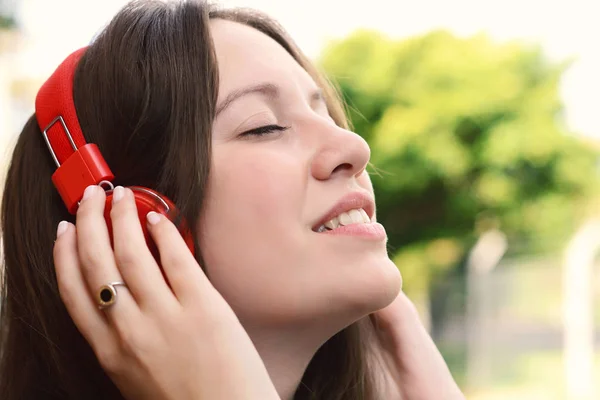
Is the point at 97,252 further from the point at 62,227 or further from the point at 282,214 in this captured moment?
the point at 282,214

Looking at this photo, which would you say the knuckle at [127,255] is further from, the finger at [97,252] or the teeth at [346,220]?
the teeth at [346,220]

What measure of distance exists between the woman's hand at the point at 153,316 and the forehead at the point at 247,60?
0.32 m

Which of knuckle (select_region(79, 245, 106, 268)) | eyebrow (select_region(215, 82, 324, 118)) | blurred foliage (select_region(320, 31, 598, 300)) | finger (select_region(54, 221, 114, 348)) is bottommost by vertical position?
finger (select_region(54, 221, 114, 348))

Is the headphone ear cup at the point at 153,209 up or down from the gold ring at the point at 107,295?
up

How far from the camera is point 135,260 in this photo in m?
1.38

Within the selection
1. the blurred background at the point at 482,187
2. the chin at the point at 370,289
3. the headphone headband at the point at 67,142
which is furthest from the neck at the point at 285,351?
the blurred background at the point at 482,187

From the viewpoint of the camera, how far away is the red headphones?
4.82 feet

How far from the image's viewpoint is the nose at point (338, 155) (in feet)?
4.98

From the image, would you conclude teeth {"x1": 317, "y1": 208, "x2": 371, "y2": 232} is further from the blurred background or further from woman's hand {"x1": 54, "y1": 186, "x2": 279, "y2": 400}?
the blurred background

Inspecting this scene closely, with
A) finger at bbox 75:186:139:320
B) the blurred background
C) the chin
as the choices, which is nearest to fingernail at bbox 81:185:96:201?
finger at bbox 75:186:139:320

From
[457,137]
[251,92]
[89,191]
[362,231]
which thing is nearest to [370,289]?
[362,231]

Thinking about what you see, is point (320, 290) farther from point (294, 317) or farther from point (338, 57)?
point (338, 57)

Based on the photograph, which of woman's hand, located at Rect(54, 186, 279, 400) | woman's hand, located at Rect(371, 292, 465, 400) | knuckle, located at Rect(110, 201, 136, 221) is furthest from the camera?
woman's hand, located at Rect(371, 292, 465, 400)

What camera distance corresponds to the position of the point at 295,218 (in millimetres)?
1468
